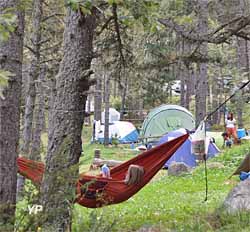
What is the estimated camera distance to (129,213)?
5383 mm

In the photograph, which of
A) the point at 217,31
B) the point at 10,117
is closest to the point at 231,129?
the point at 217,31

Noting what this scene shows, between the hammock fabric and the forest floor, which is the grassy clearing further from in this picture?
the hammock fabric

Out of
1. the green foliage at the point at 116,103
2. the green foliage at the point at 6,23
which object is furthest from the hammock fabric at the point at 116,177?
the green foliage at the point at 116,103

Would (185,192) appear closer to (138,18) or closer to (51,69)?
(51,69)

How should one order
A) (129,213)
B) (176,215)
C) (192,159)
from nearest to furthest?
(176,215), (129,213), (192,159)

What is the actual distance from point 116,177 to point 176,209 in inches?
33.1

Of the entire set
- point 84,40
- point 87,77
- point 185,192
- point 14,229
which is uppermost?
point 84,40

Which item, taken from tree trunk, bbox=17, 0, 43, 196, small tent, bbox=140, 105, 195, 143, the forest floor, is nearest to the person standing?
the forest floor

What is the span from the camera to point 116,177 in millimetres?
4949

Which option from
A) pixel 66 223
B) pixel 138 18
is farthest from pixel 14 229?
pixel 138 18

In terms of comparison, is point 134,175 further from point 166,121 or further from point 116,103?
point 116,103

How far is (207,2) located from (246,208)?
261 cm

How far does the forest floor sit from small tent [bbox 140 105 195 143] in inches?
195

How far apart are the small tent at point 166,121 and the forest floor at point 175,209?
4.94 m
